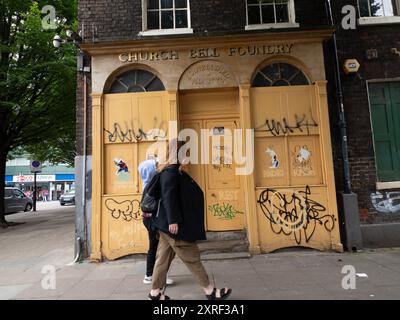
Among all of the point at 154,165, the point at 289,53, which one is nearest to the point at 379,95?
the point at 289,53

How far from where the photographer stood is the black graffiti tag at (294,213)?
7.12 meters

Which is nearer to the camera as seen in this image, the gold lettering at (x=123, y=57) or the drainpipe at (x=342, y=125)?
the drainpipe at (x=342, y=125)

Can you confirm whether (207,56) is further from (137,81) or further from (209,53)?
(137,81)

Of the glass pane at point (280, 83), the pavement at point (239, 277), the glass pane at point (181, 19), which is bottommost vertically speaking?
the pavement at point (239, 277)

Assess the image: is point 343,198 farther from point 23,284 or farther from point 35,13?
point 35,13

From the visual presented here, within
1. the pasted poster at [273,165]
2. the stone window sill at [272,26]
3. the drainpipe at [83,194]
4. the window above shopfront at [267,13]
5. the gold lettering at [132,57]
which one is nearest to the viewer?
the drainpipe at [83,194]

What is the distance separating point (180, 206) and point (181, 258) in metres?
0.64

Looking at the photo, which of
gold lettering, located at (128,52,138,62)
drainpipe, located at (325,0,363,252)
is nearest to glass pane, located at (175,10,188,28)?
gold lettering, located at (128,52,138,62)

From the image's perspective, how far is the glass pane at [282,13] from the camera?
8.05 meters

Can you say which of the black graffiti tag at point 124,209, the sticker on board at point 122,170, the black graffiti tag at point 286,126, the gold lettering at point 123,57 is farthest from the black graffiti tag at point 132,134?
the black graffiti tag at point 286,126

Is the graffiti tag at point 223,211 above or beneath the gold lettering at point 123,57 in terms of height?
beneath

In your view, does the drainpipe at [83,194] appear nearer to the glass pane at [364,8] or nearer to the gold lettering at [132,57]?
the gold lettering at [132,57]

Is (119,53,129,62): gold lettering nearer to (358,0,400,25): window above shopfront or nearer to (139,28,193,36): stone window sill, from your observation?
(139,28,193,36): stone window sill

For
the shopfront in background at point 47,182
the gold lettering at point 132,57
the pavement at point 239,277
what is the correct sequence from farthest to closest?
the shopfront in background at point 47,182 → the gold lettering at point 132,57 → the pavement at point 239,277
